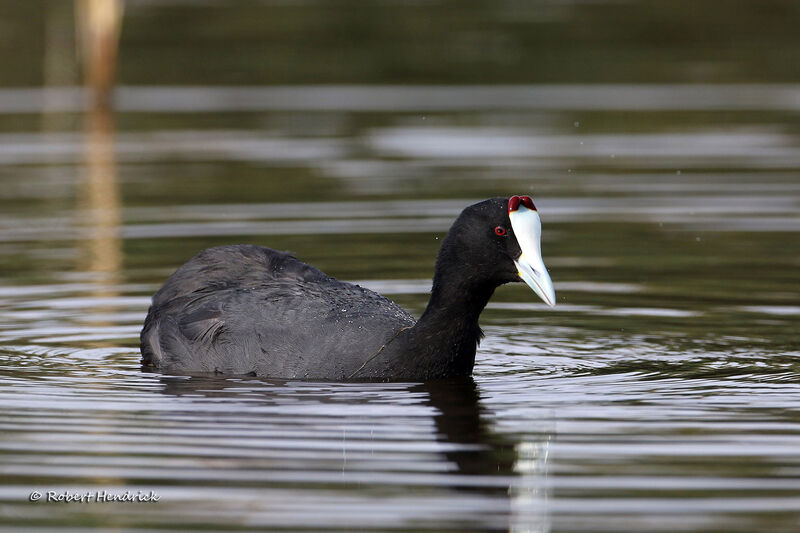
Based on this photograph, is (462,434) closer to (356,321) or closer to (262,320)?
(356,321)

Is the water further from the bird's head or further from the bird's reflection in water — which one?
the bird's head

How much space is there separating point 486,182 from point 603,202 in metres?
1.10

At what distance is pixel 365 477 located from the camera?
20.8 feet

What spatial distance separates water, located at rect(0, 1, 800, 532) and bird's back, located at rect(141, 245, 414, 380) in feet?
0.57

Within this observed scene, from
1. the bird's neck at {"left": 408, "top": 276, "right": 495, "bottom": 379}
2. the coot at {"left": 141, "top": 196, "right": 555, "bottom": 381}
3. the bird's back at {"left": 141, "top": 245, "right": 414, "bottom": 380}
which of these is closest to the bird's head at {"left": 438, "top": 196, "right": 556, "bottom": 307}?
the coot at {"left": 141, "top": 196, "right": 555, "bottom": 381}

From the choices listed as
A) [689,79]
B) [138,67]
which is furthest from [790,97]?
[138,67]

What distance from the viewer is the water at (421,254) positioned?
6254 mm

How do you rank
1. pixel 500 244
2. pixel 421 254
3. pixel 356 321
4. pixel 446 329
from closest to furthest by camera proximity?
pixel 500 244 < pixel 446 329 < pixel 356 321 < pixel 421 254

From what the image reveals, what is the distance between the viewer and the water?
6254 mm

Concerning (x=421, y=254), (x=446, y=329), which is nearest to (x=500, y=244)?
(x=446, y=329)

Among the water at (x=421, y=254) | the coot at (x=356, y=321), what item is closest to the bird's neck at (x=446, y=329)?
the coot at (x=356, y=321)

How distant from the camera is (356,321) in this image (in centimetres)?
826

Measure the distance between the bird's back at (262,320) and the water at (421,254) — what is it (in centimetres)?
17

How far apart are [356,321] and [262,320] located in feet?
1.55
